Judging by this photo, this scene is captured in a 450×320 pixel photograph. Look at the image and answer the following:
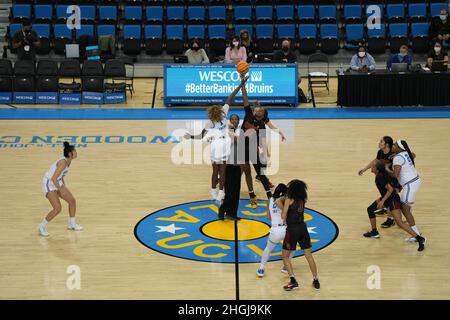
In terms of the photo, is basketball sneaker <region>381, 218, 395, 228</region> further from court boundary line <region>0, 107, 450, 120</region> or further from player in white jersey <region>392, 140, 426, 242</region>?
court boundary line <region>0, 107, 450, 120</region>

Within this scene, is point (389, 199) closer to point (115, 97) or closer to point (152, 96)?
point (115, 97)

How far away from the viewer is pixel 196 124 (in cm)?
1834

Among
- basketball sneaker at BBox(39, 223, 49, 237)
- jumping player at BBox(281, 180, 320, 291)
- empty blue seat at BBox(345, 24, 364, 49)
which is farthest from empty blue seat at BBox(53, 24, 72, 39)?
jumping player at BBox(281, 180, 320, 291)

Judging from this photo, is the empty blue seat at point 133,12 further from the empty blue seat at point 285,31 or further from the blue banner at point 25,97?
the blue banner at point 25,97

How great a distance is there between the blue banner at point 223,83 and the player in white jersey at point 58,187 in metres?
9.43

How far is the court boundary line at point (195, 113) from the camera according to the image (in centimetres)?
1909

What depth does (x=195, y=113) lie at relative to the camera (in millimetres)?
19562

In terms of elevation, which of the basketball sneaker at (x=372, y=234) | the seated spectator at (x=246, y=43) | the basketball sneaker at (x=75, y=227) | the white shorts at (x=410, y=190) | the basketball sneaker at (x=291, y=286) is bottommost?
the basketball sneaker at (x=291, y=286)

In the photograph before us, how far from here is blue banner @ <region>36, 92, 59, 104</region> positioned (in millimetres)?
20812

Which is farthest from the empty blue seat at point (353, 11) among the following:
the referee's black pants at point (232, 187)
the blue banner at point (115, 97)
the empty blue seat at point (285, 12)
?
the referee's black pants at point (232, 187)

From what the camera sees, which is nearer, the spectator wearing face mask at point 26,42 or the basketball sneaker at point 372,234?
the basketball sneaker at point 372,234

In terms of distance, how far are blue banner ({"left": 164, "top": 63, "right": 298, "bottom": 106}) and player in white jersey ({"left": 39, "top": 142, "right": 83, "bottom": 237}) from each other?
30.9 feet

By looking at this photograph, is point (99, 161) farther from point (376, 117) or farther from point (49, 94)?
point (376, 117)

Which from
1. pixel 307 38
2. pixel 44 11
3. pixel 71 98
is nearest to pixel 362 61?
pixel 307 38
